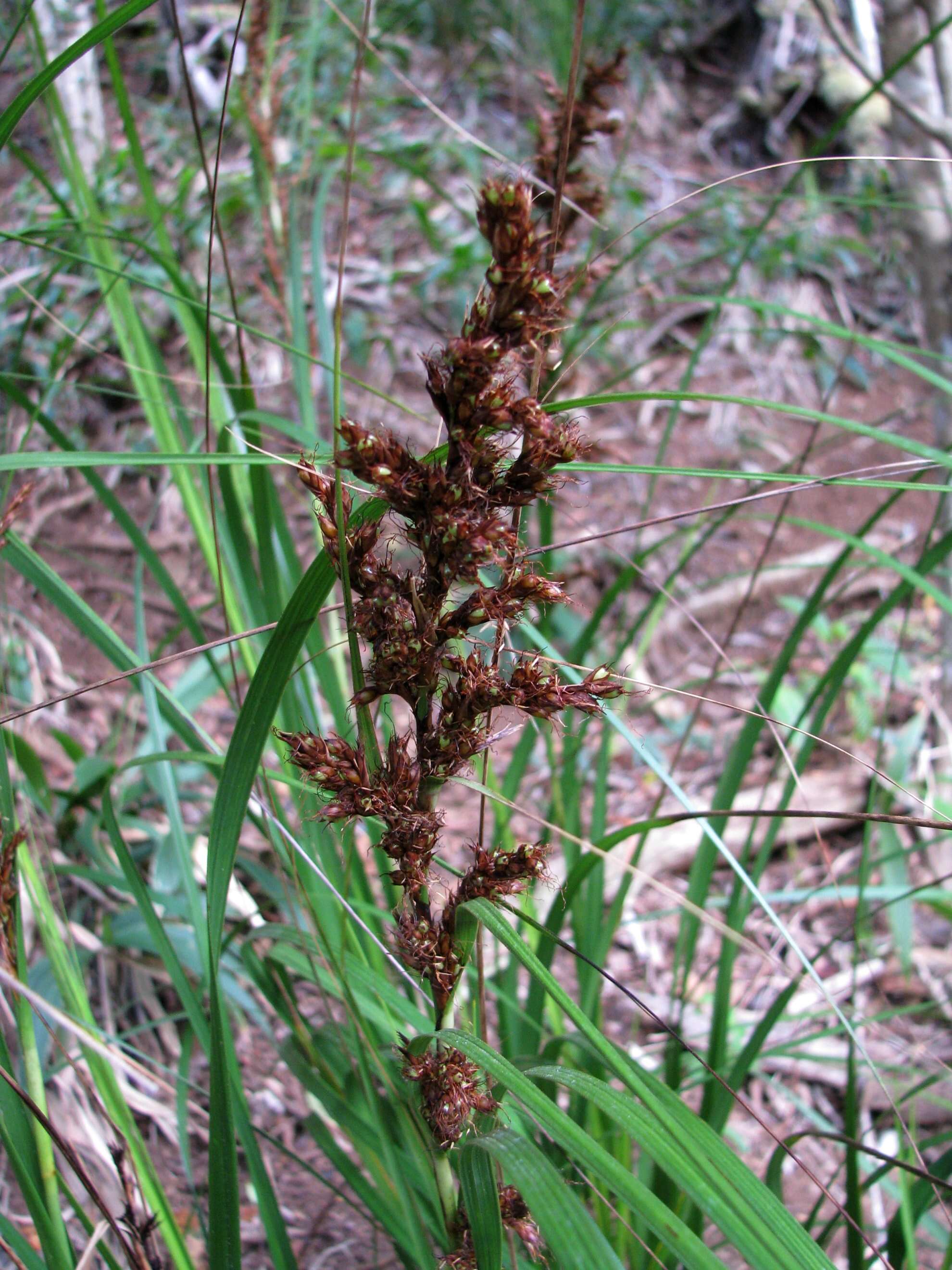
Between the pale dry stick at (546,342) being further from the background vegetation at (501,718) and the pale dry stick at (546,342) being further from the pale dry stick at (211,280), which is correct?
the pale dry stick at (211,280)

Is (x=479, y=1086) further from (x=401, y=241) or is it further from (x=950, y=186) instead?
(x=401, y=241)

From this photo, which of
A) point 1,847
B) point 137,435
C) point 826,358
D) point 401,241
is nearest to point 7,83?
A: point 401,241

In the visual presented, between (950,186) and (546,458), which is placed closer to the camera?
(546,458)

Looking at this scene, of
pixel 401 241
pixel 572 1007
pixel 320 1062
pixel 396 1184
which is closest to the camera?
pixel 572 1007

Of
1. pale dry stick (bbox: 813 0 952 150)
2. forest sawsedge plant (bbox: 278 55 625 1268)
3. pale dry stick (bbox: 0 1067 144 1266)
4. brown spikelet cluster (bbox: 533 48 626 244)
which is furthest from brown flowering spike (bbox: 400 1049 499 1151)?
pale dry stick (bbox: 813 0 952 150)

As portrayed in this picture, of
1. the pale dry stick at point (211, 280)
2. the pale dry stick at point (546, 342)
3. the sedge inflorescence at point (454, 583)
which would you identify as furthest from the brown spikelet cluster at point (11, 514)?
the pale dry stick at point (546, 342)

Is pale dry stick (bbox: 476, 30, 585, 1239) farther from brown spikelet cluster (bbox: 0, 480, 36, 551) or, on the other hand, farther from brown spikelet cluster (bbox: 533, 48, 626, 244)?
brown spikelet cluster (bbox: 533, 48, 626, 244)
